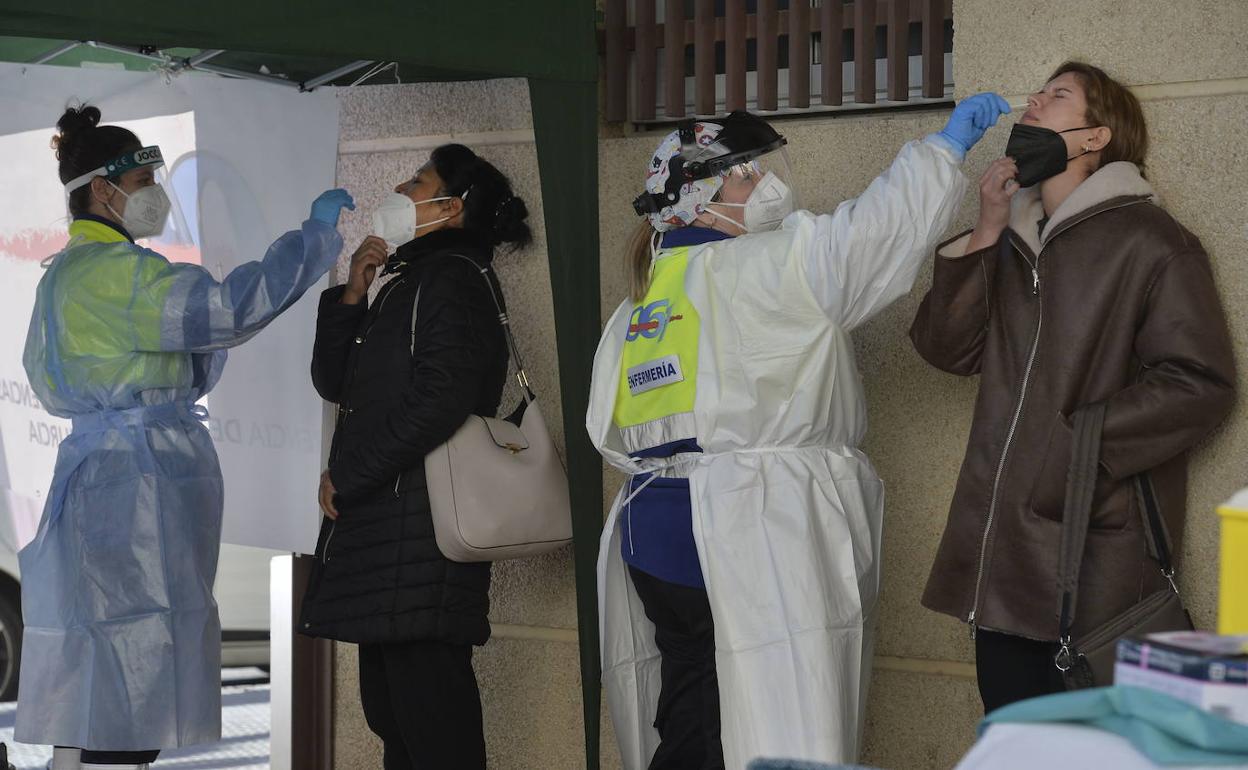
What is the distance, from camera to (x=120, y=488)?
133 inches

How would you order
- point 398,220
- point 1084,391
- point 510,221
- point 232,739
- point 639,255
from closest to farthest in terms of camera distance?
1. point 1084,391
2. point 639,255
3. point 398,220
4. point 510,221
5. point 232,739

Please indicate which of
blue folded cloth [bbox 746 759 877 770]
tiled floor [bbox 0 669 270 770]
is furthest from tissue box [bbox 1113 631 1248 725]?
tiled floor [bbox 0 669 270 770]

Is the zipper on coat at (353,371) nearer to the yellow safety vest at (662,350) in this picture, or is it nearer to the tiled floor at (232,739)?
the yellow safety vest at (662,350)

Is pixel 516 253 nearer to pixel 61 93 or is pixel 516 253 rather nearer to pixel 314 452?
pixel 314 452

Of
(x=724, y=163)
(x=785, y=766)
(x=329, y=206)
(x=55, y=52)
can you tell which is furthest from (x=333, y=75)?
(x=785, y=766)

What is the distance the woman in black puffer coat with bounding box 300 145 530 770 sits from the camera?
326cm

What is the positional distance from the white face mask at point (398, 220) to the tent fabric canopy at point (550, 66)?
1.32 feet

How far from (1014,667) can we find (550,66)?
5.24 ft

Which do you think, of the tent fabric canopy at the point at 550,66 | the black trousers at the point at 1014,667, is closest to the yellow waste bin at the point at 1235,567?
the black trousers at the point at 1014,667

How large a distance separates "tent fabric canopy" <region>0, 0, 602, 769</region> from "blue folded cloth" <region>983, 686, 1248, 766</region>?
197 centimetres

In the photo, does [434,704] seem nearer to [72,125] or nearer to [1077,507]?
[1077,507]

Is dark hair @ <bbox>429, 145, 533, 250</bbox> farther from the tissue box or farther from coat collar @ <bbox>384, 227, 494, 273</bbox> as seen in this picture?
the tissue box

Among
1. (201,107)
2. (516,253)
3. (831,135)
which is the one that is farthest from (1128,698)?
(201,107)

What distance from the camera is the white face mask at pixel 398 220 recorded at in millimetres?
3500
